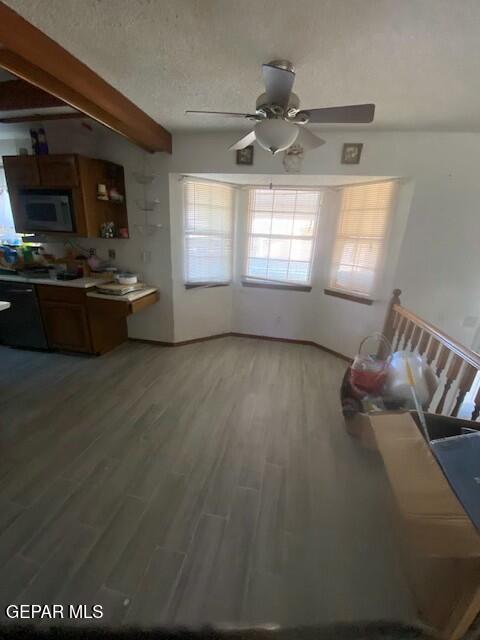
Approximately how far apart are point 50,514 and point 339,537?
5.11 feet

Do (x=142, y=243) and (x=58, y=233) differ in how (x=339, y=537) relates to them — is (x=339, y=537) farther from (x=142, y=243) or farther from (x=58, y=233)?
(x=58, y=233)

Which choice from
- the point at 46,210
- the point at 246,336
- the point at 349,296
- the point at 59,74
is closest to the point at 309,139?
the point at 59,74

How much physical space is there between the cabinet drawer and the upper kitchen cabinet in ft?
1.94

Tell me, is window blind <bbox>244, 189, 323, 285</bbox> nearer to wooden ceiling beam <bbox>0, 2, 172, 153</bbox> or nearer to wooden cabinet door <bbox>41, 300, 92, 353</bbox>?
wooden ceiling beam <bbox>0, 2, 172, 153</bbox>

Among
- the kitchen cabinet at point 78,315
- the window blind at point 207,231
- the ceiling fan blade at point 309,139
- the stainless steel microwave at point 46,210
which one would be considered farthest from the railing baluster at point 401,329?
the stainless steel microwave at point 46,210

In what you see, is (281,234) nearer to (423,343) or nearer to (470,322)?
(423,343)

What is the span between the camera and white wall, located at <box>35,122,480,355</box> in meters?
2.39

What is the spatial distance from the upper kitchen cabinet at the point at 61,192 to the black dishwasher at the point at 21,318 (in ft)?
2.20

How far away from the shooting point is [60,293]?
9.27ft

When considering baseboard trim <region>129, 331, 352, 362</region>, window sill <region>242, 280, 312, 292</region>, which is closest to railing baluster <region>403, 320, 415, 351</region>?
baseboard trim <region>129, 331, 352, 362</region>

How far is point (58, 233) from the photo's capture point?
2.80 meters

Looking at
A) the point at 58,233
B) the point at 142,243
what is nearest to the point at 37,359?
the point at 58,233

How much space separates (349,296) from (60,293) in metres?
3.26

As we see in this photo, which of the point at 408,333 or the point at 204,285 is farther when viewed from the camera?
the point at 204,285
